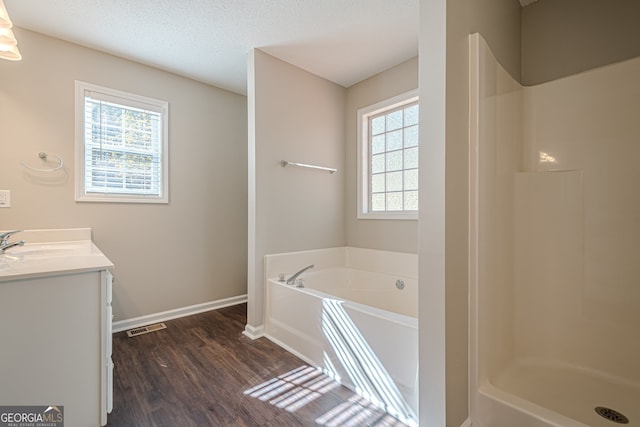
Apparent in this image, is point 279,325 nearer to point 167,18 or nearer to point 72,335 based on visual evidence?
point 72,335

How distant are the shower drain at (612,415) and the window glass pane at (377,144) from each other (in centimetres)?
239

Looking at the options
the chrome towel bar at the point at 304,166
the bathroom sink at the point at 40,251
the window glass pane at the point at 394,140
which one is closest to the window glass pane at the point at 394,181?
the window glass pane at the point at 394,140

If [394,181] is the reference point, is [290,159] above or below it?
Result: above

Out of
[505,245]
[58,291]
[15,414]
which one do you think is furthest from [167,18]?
[505,245]

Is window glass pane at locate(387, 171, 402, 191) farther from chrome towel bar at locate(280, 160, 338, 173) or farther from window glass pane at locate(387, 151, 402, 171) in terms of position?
chrome towel bar at locate(280, 160, 338, 173)

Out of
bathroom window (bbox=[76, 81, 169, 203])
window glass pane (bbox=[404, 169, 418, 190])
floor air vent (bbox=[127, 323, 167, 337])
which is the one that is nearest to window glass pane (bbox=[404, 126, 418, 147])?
window glass pane (bbox=[404, 169, 418, 190])

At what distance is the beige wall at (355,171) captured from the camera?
105 inches

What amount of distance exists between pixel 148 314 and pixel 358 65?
3152 millimetres

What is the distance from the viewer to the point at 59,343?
1236mm

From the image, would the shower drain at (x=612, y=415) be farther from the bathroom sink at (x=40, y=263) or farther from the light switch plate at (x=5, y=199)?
the light switch plate at (x=5, y=199)

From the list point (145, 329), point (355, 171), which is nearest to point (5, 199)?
point (145, 329)

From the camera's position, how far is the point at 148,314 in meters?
2.71

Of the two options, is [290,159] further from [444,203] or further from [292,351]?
[444,203]

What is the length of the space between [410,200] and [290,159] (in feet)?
4.02
